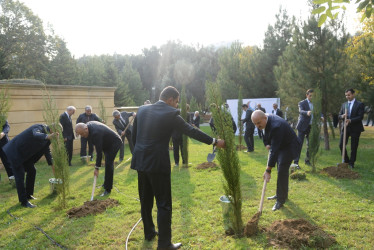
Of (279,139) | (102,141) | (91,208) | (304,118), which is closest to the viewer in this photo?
(279,139)

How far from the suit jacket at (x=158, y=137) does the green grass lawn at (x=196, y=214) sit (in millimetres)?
1313

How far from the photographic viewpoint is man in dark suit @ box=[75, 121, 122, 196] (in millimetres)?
6170

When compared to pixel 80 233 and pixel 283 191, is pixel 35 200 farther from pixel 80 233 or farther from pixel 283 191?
pixel 283 191

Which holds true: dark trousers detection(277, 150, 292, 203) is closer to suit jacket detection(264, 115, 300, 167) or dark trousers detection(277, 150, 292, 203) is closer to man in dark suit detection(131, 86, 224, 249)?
suit jacket detection(264, 115, 300, 167)

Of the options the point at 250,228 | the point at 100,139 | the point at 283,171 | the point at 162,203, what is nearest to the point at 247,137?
the point at 283,171

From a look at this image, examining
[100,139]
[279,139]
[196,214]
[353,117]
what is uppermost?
[353,117]

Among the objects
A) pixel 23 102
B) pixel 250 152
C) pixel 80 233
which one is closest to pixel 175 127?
pixel 80 233

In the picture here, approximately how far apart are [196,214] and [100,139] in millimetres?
2806

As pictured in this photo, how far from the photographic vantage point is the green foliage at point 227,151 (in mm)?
3920

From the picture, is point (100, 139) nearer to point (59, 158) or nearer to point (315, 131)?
point (59, 158)

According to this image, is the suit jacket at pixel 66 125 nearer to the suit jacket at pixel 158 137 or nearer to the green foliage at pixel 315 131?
the suit jacket at pixel 158 137

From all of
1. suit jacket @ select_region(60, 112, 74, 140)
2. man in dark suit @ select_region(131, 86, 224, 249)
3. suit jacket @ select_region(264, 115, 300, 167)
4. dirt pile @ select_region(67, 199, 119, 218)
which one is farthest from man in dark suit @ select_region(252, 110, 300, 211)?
suit jacket @ select_region(60, 112, 74, 140)

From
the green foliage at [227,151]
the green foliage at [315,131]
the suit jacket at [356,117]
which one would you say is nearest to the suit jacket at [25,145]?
the green foliage at [227,151]

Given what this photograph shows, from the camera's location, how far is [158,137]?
378 cm
